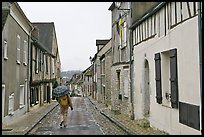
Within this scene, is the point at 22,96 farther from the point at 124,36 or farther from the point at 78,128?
the point at 78,128

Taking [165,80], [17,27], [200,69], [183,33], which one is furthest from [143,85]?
[17,27]

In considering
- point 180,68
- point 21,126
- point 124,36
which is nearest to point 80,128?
point 21,126

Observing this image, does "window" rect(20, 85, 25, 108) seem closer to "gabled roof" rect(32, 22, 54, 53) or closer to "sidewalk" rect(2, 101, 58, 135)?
"sidewalk" rect(2, 101, 58, 135)

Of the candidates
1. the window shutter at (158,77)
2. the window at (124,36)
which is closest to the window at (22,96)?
the window at (124,36)

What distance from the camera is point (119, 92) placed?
20.8 meters

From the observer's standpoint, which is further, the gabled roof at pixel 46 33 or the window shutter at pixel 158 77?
the gabled roof at pixel 46 33

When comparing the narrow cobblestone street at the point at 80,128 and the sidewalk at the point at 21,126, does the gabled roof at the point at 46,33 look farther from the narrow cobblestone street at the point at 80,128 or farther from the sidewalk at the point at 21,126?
the narrow cobblestone street at the point at 80,128

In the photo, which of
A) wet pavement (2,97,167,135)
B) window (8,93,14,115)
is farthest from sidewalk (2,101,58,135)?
window (8,93,14,115)

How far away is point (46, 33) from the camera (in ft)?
164

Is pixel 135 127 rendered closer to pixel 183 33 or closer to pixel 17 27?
pixel 183 33

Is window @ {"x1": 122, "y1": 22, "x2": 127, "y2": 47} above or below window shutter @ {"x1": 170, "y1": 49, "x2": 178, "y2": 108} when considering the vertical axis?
above

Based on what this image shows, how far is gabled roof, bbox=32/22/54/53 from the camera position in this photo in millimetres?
48219

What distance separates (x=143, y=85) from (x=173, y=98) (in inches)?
158

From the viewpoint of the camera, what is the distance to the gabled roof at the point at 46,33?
158 feet
